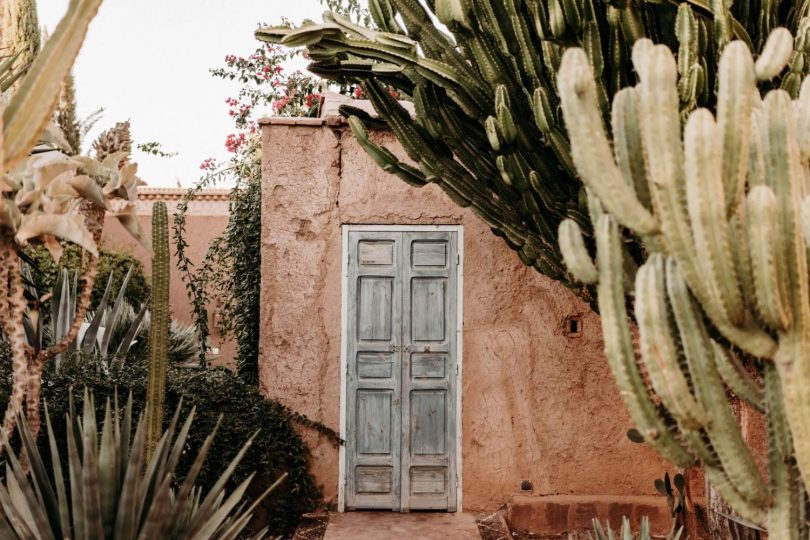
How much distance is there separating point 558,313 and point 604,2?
3189 mm

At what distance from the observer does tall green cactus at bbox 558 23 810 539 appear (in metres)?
1.94

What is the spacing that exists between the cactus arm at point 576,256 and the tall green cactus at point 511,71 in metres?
1.36

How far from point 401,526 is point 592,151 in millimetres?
4345

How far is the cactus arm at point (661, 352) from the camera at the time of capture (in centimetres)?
194

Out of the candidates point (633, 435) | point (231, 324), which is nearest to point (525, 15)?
point (633, 435)

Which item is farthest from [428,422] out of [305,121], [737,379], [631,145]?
[631,145]

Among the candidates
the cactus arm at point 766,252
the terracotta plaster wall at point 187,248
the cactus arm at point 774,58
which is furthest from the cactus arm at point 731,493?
the terracotta plaster wall at point 187,248

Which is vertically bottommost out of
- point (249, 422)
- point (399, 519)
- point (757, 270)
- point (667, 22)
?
point (399, 519)

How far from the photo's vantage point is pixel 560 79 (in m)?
2.12

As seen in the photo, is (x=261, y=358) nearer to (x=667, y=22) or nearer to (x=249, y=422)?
(x=249, y=422)

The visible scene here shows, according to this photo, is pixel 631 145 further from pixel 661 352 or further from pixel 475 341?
pixel 475 341

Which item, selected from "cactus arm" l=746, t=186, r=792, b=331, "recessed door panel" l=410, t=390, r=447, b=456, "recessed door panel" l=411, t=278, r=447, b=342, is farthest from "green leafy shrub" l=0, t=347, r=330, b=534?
"cactus arm" l=746, t=186, r=792, b=331

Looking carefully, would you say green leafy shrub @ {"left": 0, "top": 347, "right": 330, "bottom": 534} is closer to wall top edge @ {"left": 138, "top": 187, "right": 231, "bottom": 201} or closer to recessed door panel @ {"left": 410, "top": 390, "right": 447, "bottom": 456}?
recessed door panel @ {"left": 410, "top": 390, "right": 447, "bottom": 456}

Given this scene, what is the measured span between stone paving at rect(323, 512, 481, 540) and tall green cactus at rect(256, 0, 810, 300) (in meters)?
2.19
